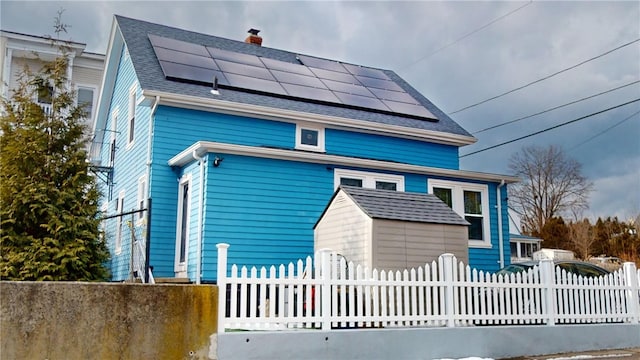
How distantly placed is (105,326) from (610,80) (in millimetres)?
15887

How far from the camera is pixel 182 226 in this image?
12125mm

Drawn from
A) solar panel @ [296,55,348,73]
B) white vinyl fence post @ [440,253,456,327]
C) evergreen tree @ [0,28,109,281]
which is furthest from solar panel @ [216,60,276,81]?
white vinyl fence post @ [440,253,456,327]

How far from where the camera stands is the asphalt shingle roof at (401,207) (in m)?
9.19

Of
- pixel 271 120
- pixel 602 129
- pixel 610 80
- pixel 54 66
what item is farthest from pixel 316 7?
pixel 602 129

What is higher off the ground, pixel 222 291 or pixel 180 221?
pixel 180 221

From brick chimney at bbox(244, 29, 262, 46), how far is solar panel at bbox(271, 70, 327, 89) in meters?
3.89

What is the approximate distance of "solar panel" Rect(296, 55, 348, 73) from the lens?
1839 cm

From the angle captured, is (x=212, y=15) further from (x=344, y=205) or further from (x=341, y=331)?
(x=341, y=331)

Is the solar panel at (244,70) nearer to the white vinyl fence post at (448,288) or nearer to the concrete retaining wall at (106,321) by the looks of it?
the white vinyl fence post at (448,288)

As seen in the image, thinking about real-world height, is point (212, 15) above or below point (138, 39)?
above

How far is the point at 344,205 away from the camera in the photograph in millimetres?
9773

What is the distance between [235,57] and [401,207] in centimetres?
891

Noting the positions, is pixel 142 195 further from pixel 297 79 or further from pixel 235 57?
pixel 297 79

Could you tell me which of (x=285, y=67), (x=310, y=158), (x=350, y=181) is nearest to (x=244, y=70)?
(x=285, y=67)
